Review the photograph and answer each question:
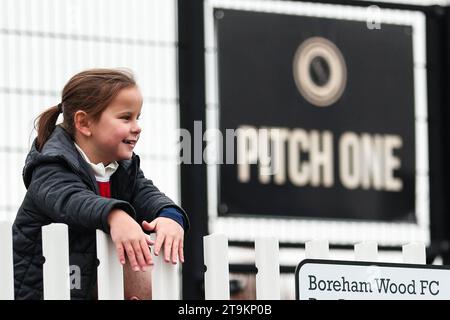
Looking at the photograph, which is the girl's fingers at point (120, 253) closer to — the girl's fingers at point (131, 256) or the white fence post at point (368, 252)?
the girl's fingers at point (131, 256)

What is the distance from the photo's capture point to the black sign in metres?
11.9

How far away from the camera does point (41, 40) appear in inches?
457

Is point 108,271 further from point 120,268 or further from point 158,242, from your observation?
point 158,242

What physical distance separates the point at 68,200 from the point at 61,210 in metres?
0.03

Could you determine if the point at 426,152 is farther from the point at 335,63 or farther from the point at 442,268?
the point at 442,268

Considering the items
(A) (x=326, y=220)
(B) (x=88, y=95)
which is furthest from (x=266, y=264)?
(A) (x=326, y=220)

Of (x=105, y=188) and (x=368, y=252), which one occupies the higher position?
(x=105, y=188)

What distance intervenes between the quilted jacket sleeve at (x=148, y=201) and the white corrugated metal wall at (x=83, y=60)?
4631mm

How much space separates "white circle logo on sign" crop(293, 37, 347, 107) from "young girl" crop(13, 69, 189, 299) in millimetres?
5690

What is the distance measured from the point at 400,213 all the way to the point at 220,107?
121 cm

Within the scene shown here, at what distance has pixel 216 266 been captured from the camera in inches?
248

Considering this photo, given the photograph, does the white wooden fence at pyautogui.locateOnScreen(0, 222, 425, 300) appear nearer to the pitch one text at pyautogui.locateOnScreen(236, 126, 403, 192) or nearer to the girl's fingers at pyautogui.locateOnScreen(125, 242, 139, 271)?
the girl's fingers at pyautogui.locateOnScreen(125, 242, 139, 271)

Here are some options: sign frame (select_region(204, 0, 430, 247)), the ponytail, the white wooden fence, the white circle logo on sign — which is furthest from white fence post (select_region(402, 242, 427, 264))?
the white circle logo on sign
